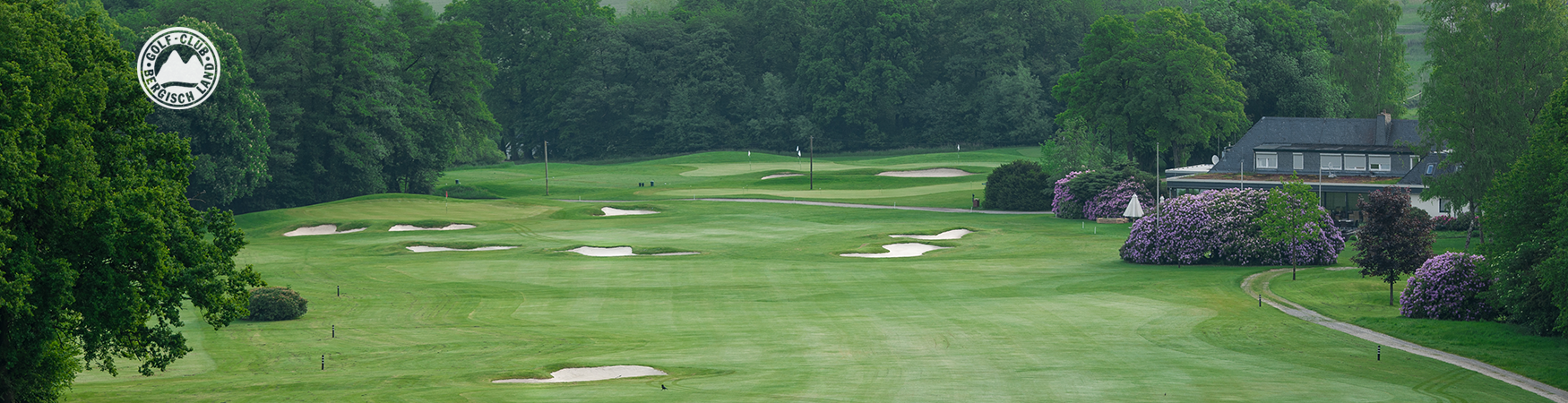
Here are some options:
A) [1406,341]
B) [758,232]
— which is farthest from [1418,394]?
[758,232]

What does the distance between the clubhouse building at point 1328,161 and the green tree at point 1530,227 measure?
137 ft

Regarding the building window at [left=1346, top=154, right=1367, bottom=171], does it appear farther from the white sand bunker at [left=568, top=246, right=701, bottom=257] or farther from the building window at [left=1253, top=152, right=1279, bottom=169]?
the white sand bunker at [left=568, top=246, right=701, bottom=257]

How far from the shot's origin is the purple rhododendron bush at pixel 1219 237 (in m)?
56.0

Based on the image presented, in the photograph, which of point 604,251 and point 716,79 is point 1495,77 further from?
point 716,79

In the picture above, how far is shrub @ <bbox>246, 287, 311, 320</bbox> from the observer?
40750mm

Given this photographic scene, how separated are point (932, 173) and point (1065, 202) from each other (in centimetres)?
3750

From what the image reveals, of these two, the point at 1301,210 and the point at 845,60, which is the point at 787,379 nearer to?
the point at 1301,210

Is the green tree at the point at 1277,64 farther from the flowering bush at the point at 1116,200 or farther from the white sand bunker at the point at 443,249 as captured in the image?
the white sand bunker at the point at 443,249

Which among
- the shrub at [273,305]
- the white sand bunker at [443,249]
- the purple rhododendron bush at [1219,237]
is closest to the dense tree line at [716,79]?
the shrub at [273,305]

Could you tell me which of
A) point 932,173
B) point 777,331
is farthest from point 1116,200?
point 777,331

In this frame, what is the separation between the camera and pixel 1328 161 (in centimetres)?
8669

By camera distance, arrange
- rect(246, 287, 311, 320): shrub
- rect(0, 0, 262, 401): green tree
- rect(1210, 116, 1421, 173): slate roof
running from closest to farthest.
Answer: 1. rect(0, 0, 262, 401): green tree
2. rect(246, 287, 311, 320): shrub
3. rect(1210, 116, 1421, 173): slate roof

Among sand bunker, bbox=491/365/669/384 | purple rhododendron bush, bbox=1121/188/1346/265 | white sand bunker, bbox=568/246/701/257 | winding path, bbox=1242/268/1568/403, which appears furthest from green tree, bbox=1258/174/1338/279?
sand bunker, bbox=491/365/669/384

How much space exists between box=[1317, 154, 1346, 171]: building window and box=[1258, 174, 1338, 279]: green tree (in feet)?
120
